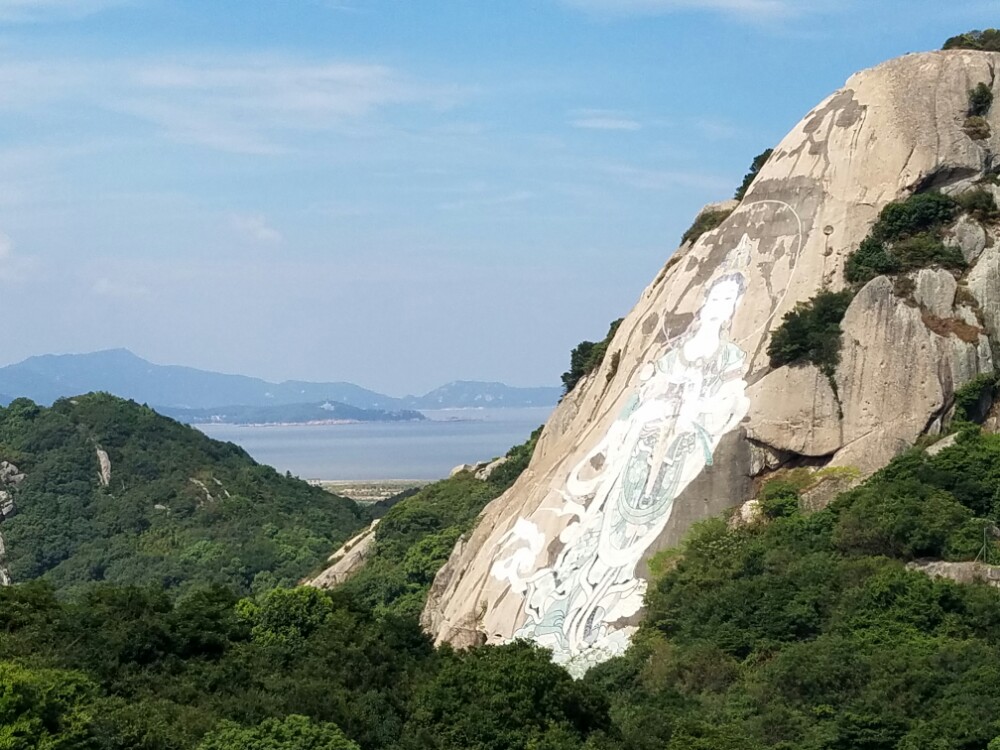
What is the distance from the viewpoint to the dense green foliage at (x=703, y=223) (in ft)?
138

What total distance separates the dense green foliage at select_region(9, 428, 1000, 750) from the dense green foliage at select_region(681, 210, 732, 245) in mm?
8349

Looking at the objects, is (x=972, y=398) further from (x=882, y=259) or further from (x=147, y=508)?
(x=147, y=508)

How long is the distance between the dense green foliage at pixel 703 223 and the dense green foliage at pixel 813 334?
556 cm

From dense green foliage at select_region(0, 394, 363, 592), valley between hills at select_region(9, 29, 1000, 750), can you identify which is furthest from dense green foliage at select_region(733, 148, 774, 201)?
dense green foliage at select_region(0, 394, 363, 592)

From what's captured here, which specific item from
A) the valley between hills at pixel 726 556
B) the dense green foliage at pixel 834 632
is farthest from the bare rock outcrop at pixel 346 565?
the dense green foliage at pixel 834 632

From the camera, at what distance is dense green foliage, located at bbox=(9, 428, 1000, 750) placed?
26.4 metres

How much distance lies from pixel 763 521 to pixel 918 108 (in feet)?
31.3

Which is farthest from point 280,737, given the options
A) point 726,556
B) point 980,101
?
point 980,101

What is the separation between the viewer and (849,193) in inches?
1513

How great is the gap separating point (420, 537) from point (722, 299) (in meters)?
12.7

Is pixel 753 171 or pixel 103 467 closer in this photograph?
pixel 753 171

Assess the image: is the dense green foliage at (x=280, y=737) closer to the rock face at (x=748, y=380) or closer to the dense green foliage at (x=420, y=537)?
the rock face at (x=748, y=380)

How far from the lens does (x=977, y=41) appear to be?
137ft

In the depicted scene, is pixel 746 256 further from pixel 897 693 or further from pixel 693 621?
pixel 897 693
